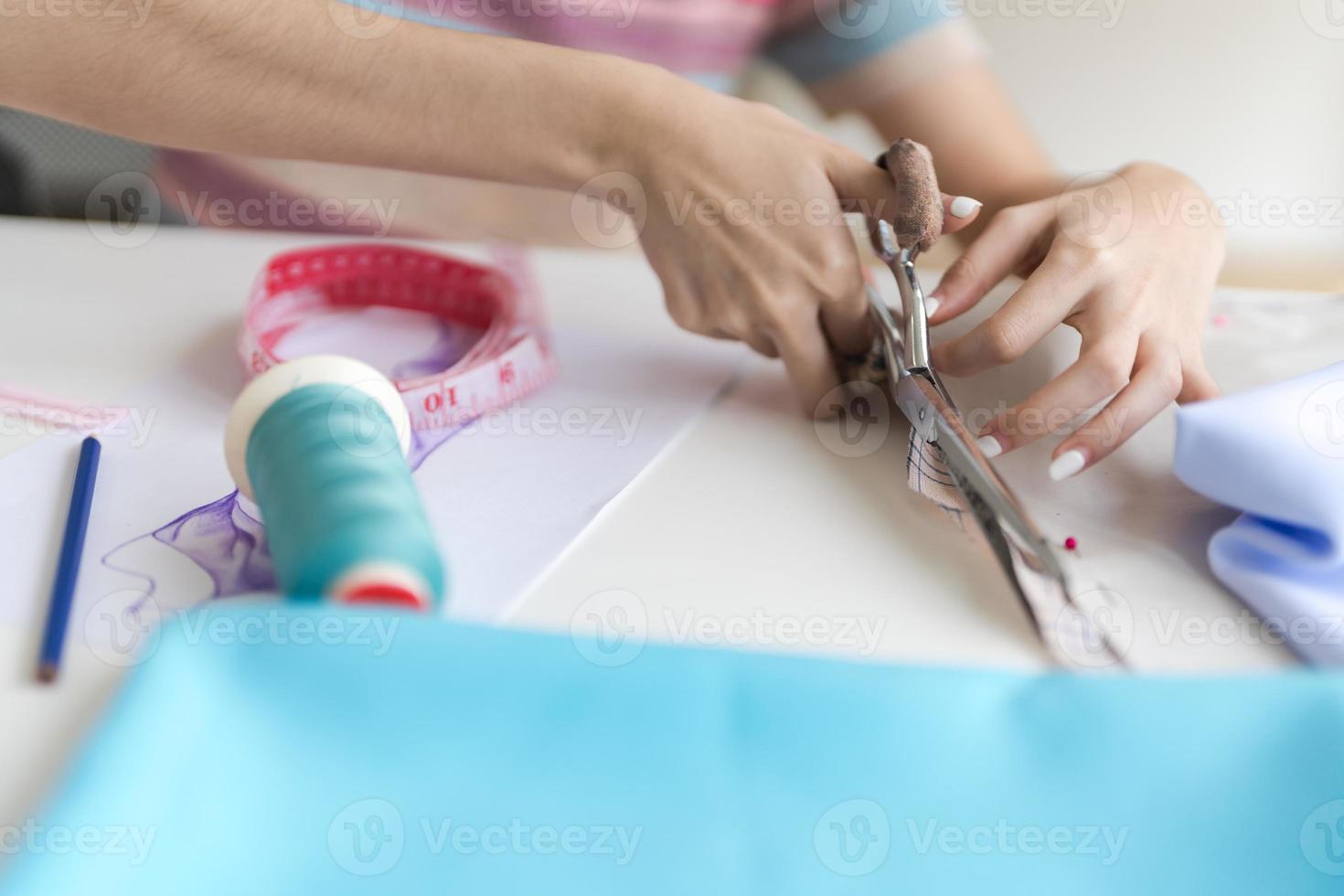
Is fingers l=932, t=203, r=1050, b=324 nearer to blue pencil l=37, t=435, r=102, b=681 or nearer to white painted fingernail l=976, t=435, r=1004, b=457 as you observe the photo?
white painted fingernail l=976, t=435, r=1004, b=457

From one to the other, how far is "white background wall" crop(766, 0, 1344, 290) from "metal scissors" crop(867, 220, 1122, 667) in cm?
66

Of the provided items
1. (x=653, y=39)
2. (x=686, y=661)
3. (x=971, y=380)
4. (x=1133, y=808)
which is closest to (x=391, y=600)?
(x=686, y=661)

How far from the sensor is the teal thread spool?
313 mm

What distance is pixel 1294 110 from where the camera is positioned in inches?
47.0

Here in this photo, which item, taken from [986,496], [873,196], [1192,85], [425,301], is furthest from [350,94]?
[1192,85]

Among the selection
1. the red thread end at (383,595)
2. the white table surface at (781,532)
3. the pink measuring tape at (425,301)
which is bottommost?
the pink measuring tape at (425,301)

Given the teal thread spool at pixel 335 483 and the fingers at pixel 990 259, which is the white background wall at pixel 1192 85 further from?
the teal thread spool at pixel 335 483

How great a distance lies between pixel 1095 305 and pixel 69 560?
18.8 inches

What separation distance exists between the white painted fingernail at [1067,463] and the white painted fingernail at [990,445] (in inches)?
1.0

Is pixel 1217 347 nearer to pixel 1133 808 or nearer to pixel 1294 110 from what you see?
pixel 1133 808

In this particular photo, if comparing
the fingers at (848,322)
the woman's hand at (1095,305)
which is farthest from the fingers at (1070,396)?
the fingers at (848,322)

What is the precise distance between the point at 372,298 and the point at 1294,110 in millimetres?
1093

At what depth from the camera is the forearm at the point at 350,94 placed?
21.0 inches

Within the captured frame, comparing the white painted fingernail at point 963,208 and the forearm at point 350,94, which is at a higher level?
the white painted fingernail at point 963,208
